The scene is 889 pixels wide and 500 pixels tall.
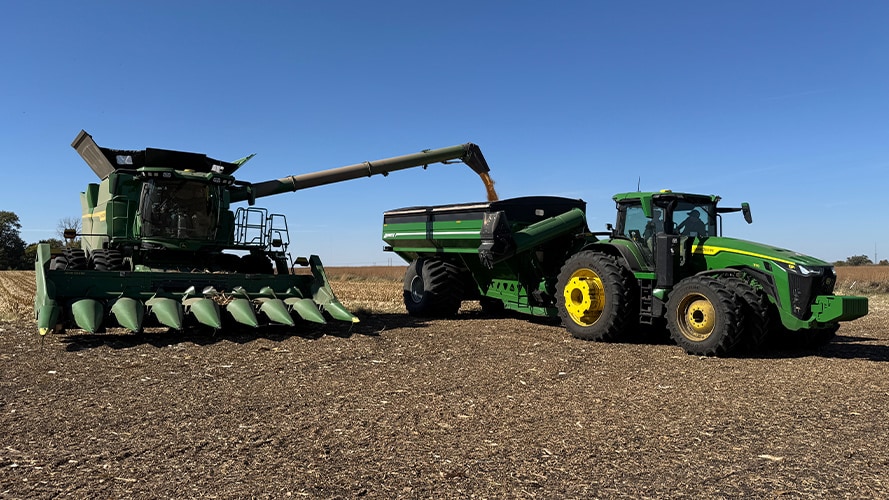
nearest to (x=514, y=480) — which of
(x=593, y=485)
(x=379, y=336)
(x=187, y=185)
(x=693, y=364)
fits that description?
(x=593, y=485)

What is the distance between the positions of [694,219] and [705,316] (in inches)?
70.9

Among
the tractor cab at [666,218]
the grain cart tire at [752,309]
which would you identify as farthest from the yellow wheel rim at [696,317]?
the tractor cab at [666,218]

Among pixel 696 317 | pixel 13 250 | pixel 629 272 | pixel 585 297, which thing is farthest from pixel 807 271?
pixel 13 250

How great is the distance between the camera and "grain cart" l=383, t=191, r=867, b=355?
302 inches

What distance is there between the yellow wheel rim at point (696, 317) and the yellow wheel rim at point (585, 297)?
1233 mm

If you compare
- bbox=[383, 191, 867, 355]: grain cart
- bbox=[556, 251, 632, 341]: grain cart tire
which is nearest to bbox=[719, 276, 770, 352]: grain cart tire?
bbox=[383, 191, 867, 355]: grain cart

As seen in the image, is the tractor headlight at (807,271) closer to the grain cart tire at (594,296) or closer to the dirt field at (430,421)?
the dirt field at (430,421)

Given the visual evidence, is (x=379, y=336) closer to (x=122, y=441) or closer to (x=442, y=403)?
(x=442, y=403)

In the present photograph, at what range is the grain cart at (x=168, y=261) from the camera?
8.46 m

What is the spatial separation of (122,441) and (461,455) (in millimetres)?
2214

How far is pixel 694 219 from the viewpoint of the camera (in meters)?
9.16

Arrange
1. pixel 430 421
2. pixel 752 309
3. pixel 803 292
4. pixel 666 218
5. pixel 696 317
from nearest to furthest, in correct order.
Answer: pixel 430 421 < pixel 803 292 < pixel 752 309 < pixel 696 317 < pixel 666 218

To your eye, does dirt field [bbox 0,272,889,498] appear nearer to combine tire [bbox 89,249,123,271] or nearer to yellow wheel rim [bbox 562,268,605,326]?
yellow wheel rim [bbox 562,268,605,326]

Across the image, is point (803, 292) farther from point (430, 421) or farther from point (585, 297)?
point (430, 421)
